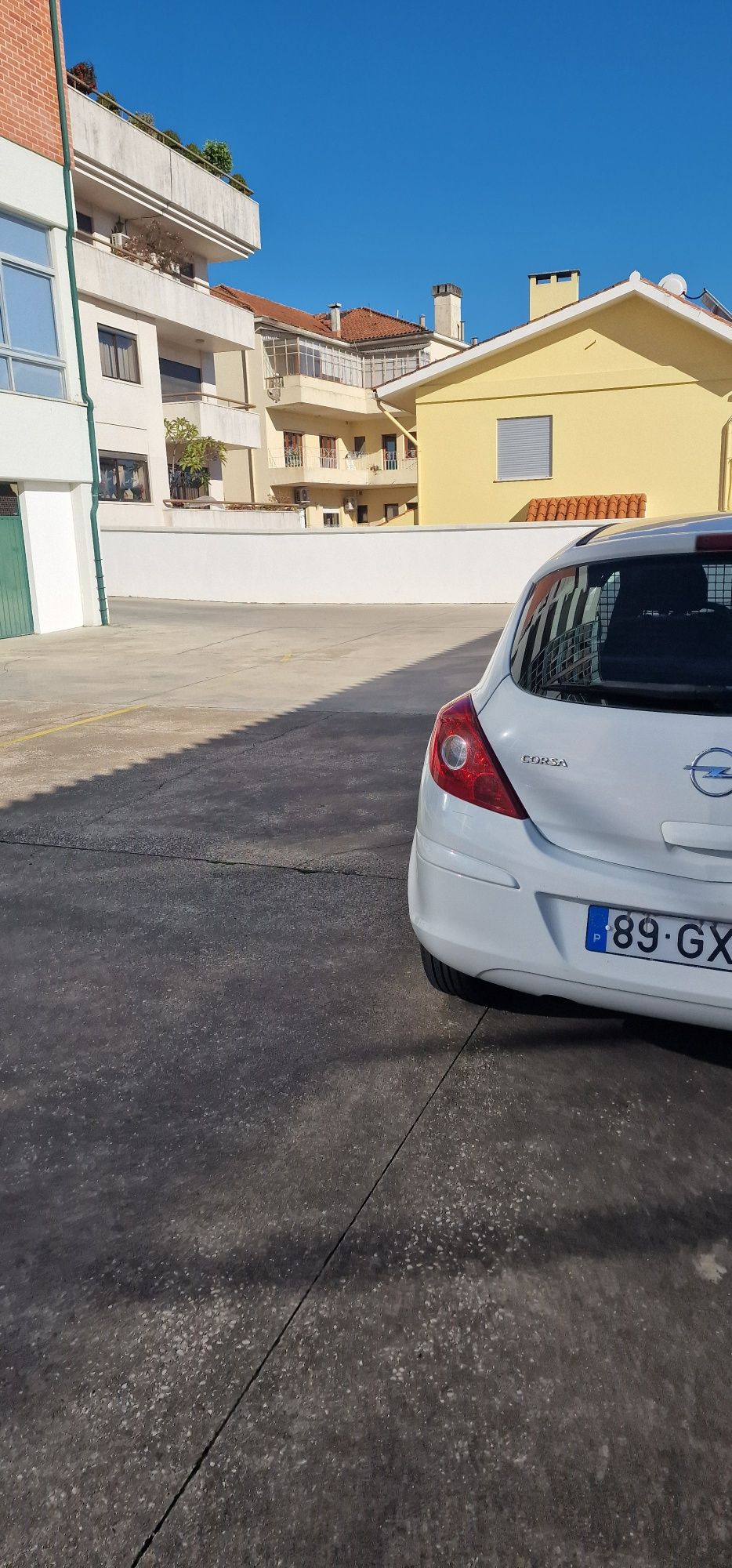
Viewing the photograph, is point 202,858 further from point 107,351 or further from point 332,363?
point 332,363

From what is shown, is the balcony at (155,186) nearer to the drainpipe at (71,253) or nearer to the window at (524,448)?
the drainpipe at (71,253)

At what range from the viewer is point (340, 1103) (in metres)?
3.01

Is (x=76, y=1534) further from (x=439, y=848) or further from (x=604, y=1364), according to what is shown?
(x=439, y=848)

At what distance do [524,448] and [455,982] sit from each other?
24422 millimetres

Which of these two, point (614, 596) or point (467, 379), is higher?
point (467, 379)

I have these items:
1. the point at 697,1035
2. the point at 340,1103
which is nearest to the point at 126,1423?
the point at 340,1103

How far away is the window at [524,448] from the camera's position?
2556 cm

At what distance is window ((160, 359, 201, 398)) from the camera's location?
1307 inches

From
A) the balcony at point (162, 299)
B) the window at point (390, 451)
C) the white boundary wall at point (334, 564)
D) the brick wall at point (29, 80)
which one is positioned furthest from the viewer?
the window at point (390, 451)

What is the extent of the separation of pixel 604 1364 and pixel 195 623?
18068 mm

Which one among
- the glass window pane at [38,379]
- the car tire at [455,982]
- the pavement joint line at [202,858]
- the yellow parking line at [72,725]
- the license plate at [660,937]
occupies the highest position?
the glass window pane at [38,379]

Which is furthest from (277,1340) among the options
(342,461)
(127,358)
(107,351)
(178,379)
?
(342,461)

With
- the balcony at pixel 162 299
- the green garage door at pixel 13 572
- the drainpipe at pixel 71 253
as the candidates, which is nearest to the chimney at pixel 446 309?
the balcony at pixel 162 299

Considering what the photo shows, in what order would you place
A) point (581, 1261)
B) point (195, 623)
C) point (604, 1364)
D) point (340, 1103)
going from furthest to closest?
point (195, 623) < point (340, 1103) < point (581, 1261) < point (604, 1364)
